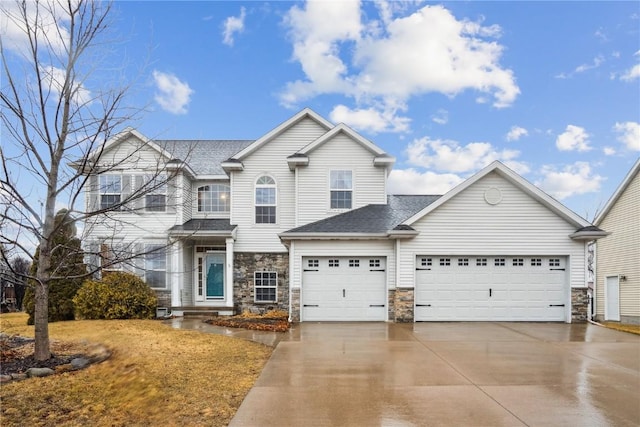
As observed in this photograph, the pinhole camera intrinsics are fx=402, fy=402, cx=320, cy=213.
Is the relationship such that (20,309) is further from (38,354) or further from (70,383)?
(70,383)

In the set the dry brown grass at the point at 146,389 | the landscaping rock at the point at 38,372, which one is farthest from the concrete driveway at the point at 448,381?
the landscaping rock at the point at 38,372

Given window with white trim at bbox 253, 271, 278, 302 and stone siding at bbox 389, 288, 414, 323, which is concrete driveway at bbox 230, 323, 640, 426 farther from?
window with white trim at bbox 253, 271, 278, 302

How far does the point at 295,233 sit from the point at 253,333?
385 centimetres

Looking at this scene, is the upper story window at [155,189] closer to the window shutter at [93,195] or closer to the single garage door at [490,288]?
the window shutter at [93,195]

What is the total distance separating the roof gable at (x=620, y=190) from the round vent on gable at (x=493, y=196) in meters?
8.18

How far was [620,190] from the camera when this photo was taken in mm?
18750

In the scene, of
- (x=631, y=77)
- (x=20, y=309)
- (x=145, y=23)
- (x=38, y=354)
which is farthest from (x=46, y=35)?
(x=20, y=309)

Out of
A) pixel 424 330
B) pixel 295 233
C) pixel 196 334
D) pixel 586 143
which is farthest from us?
pixel 586 143

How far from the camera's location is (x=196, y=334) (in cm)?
1130

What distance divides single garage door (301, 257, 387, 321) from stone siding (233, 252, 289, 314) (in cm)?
313

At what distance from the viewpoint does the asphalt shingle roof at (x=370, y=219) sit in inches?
569

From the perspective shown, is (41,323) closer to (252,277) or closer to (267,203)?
(252,277)

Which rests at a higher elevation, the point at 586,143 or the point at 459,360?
the point at 586,143

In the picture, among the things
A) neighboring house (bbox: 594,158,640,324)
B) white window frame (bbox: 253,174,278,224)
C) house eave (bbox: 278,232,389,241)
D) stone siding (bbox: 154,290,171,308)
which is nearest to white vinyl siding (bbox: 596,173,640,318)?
neighboring house (bbox: 594,158,640,324)
